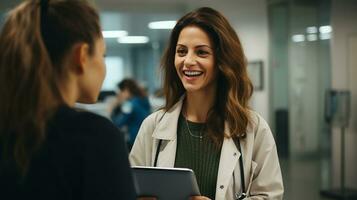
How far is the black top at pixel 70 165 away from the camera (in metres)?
0.83

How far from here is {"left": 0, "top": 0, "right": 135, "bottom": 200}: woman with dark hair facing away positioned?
32.8 inches

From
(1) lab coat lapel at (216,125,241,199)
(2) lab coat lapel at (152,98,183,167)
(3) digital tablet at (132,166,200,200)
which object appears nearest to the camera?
(3) digital tablet at (132,166,200,200)

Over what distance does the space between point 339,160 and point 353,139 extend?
0.99 feet

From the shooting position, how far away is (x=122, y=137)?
35.1 inches

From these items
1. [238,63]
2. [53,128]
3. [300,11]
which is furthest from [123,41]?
[53,128]

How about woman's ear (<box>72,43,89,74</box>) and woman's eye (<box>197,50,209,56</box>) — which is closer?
woman's ear (<box>72,43,89,74</box>)

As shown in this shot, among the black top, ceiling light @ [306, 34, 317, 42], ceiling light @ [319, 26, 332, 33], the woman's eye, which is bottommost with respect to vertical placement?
the black top

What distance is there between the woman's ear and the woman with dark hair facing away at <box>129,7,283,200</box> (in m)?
0.79

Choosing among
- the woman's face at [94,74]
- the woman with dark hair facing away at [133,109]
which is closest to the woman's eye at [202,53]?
the woman's face at [94,74]

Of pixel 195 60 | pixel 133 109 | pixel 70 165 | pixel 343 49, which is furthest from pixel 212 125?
pixel 343 49

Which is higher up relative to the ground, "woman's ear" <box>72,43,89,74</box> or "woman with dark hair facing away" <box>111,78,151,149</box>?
"woman's ear" <box>72,43,89,74</box>

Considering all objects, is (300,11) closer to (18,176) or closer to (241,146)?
(241,146)

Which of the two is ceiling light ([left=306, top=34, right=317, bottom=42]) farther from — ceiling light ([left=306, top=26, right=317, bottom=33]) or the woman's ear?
the woman's ear

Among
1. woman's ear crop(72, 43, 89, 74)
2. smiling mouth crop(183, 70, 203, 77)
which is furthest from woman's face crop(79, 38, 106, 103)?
smiling mouth crop(183, 70, 203, 77)
